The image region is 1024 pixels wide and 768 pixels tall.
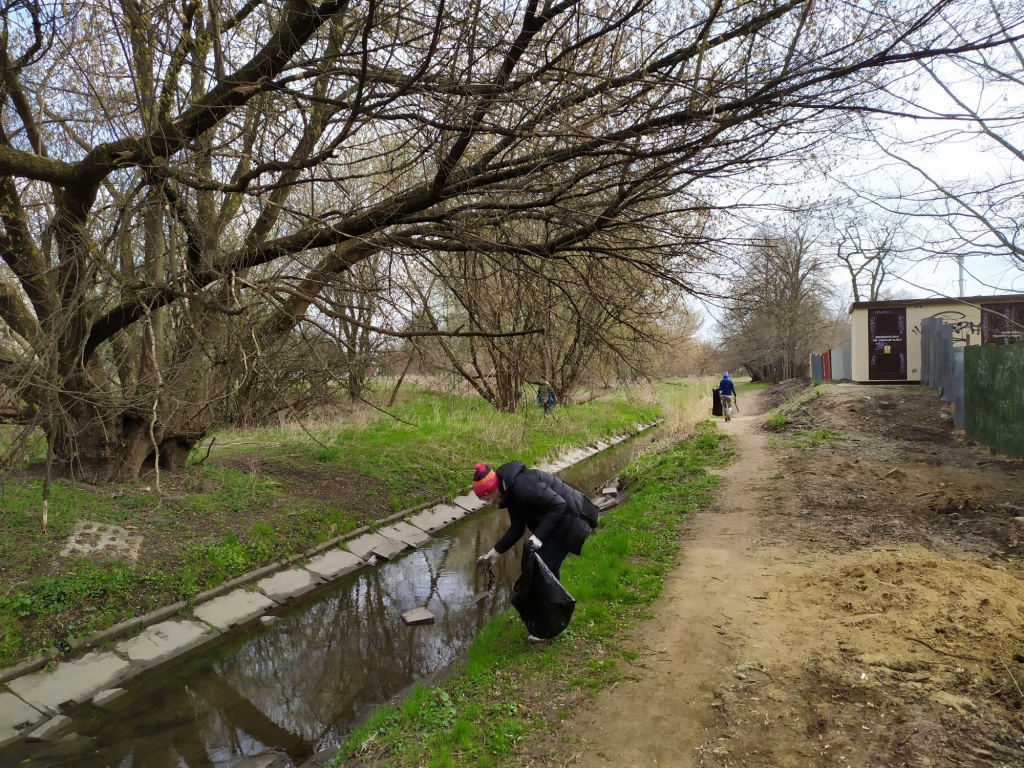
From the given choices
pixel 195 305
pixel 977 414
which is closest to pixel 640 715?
pixel 195 305

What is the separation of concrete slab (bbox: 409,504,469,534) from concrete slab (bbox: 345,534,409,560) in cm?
89

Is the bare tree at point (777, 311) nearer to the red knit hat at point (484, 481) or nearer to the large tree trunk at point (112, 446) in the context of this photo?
the red knit hat at point (484, 481)

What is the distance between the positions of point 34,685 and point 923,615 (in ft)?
23.9

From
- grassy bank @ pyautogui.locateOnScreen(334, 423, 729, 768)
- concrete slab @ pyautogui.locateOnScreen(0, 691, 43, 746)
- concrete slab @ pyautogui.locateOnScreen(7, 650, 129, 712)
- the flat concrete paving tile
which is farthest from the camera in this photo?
the flat concrete paving tile

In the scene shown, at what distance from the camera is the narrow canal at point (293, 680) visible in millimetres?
4766

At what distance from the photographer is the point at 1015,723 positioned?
318 centimetres

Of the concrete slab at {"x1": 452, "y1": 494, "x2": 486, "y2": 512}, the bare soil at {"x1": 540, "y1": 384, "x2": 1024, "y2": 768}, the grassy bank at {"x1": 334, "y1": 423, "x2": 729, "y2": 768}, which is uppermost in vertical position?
the bare soil at {"x1": 540, "y1": 384, "x2": 1024, "y2": 768}

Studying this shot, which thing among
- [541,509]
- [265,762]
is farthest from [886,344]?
[265,762]

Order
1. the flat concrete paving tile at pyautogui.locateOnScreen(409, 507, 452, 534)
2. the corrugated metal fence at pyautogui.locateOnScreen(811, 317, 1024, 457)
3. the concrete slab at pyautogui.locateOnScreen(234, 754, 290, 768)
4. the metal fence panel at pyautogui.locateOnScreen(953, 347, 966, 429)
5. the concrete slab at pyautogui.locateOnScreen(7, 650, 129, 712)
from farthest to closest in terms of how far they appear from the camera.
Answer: the metal fence panel at pyautogui.locateOnScreen(953, 347, 966, 429), the flat concrete paving tile at pyautogui.locateOnScreen(409, 507, 452, 534), the corrugated metal fence at pyautogui.locateOnScreen(811, 317, 1024, 457), the concrete slab at pyautogui.locateOnScreen(7, 650, 129, 712), the concrete slab at pyautogui.locateOnScreen(234, 754, 290, 768)

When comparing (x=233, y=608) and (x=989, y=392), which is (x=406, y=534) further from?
(x=989, y=392)

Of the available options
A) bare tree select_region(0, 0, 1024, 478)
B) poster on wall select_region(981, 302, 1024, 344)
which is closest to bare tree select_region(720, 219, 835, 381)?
bare tree select_region(0, 0, 1024, 478)

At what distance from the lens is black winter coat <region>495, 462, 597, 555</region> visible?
4.91m

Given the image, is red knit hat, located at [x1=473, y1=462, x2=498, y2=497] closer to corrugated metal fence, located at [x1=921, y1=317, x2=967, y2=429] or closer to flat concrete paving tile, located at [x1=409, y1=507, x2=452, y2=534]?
flat concrete paving tile, located at [x1=409, y1=507, x2=452, y2=534]

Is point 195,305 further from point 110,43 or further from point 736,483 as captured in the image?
point 736,483
